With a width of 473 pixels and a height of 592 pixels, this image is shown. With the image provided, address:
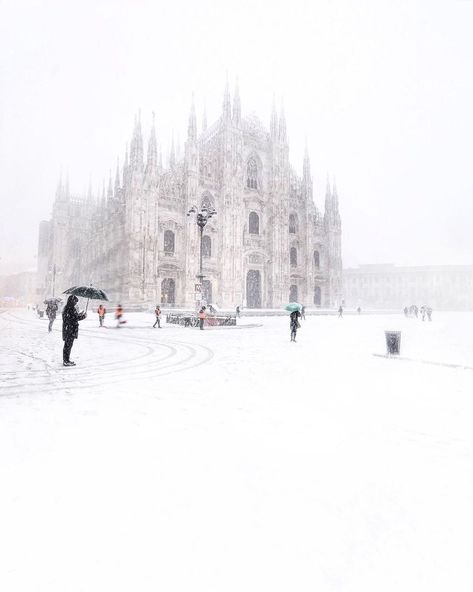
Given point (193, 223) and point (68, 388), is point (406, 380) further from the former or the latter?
point (193, 223)

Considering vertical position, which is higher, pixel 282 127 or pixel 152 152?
pixel 282 127

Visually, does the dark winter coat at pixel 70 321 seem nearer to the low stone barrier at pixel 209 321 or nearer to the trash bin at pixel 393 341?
the trash bin at pixel 393 341

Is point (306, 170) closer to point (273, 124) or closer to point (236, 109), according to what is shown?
point (273, 124)

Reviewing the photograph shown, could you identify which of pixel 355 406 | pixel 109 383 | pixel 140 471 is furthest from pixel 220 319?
pixel 140 471

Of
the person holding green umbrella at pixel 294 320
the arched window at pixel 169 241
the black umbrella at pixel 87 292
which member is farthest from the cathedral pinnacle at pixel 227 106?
the black umbrella at pixel 87 292

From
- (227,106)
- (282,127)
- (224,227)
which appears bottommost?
(224,227)

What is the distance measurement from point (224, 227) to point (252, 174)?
9.01 m

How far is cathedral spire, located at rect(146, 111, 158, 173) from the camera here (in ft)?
115

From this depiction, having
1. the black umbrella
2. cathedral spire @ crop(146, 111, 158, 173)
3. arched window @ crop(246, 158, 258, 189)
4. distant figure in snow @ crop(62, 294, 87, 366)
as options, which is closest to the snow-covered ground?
distant figure in snow @ crop(62, 294, 87, 366)

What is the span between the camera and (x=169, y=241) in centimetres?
3641

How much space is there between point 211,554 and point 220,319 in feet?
58.8

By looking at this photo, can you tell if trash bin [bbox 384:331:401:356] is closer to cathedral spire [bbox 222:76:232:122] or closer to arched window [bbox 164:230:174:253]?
arched window [bbox 164:230:174:253]

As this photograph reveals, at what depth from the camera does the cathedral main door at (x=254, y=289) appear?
41.3 m

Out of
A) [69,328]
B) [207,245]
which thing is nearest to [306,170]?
[207,245]
